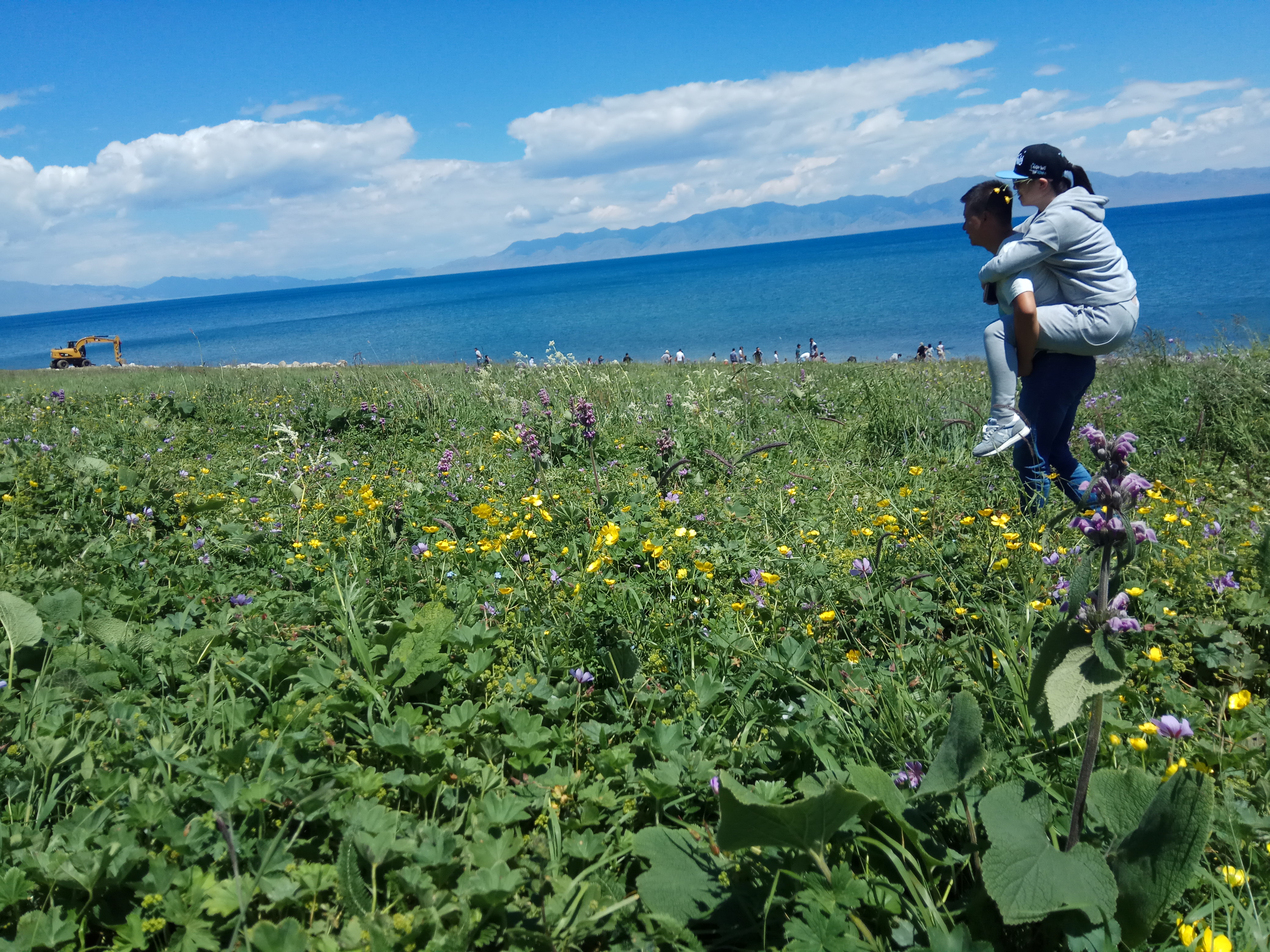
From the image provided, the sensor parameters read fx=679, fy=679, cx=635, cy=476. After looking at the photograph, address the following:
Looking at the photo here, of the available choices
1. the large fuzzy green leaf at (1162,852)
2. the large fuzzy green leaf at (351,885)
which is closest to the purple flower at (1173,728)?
the large fuzzy green leaf at (1162,852)

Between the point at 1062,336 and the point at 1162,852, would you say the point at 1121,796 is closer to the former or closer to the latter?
the point at 1162,852

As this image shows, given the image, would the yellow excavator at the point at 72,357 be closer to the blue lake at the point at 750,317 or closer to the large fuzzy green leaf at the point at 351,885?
the blue lake at the point at 750,317

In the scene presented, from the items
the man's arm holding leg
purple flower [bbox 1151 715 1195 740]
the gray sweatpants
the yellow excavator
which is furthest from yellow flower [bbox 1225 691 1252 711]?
the yellow excavator

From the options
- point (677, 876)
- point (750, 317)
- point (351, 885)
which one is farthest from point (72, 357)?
point (750, 317)

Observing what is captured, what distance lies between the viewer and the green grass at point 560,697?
170 cm

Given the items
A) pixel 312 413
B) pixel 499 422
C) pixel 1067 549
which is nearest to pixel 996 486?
pixel 1067 549

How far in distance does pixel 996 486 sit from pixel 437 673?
3758 millimetres

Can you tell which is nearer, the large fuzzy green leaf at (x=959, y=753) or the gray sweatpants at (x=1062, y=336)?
the large fuzzy green leaf at (x=959, y=753)

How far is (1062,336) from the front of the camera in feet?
13.3

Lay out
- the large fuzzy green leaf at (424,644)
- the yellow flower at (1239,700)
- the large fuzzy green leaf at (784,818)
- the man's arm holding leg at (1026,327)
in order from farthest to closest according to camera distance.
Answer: the man's arm holding leg at (1026,327)
the large fuzzy green leaf at (424,644)
the yellow flower at (1239,700)
the large fuzzy green leaf at (784,818)

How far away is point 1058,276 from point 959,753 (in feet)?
11.9

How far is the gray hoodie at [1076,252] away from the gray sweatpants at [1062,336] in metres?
0.08

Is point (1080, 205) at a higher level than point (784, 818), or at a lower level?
higher

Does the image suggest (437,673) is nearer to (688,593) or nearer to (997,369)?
(688,593)
